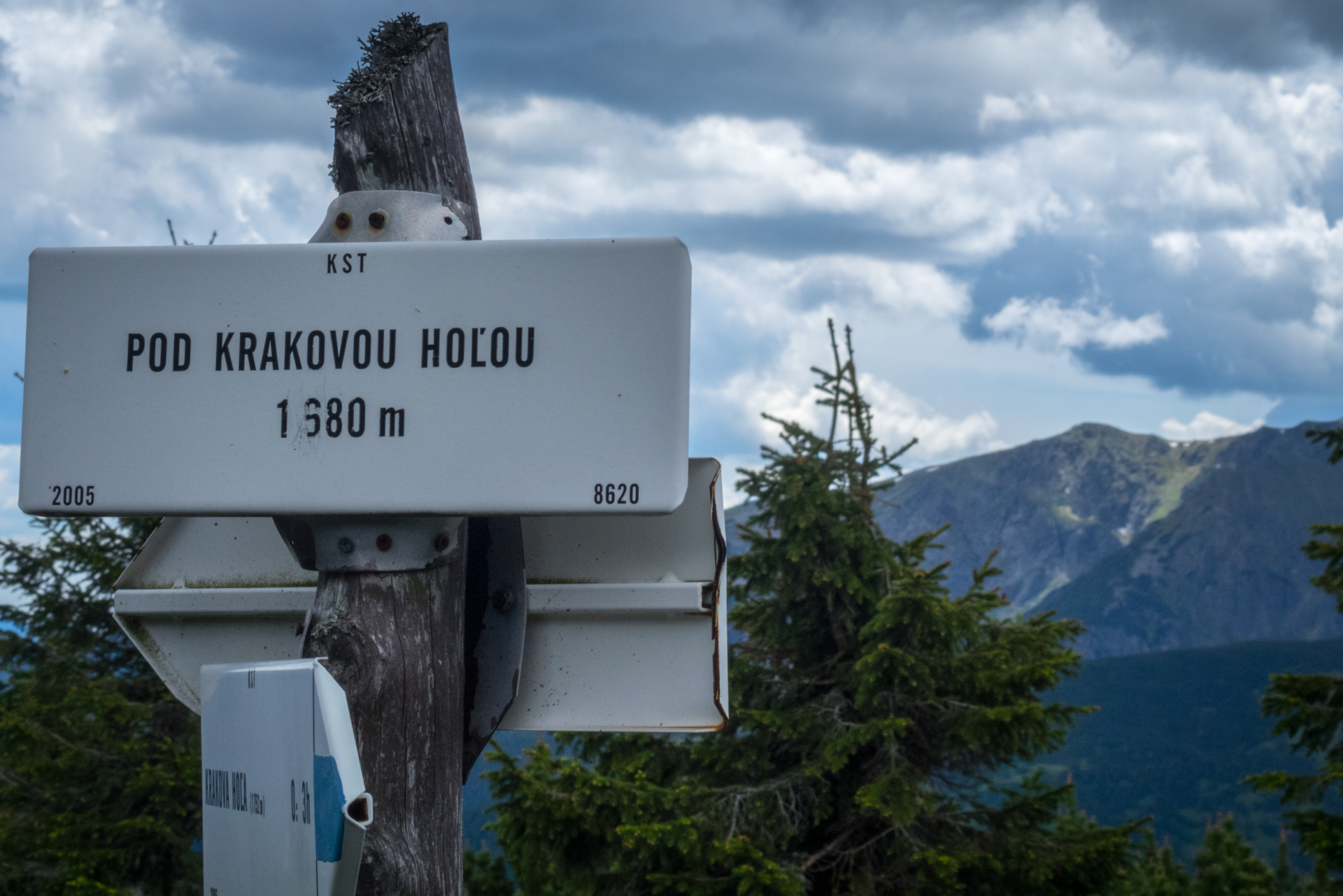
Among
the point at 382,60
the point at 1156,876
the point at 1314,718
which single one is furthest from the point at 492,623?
the point at 1156,876

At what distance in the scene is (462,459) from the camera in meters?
1.61

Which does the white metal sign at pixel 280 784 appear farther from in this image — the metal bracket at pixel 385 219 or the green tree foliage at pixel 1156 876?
the green tree foliage at pixel 1156 876

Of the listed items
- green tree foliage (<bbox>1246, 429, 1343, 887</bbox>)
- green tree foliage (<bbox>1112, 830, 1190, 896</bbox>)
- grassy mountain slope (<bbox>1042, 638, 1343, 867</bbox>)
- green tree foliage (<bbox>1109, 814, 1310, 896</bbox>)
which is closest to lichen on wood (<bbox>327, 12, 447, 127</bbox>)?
green tree foliage (<bbox>1246, 429, 1343, 887</bbox>)

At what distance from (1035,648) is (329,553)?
28.8ft

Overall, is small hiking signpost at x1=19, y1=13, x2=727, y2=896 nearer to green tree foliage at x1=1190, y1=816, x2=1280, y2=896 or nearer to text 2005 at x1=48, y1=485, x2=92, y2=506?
text 2005 at x1=48, y1=485, x2=92, y2=506

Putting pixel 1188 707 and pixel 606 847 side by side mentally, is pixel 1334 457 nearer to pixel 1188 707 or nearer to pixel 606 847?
pixel 606 847

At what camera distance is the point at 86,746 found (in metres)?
11.4

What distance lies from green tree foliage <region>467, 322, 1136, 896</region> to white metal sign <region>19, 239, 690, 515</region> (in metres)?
6.15

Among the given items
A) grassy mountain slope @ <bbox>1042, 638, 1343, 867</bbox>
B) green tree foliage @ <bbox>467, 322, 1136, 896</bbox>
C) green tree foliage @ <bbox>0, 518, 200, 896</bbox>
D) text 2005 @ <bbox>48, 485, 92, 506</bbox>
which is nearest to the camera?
text 2005 @ <bbox>48, 485, 92, 506</bbox>

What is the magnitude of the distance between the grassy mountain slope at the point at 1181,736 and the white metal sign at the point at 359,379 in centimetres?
14920

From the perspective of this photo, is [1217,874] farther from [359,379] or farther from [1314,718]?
[359,379]

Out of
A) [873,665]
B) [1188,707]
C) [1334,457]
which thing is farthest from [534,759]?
[1188,707]

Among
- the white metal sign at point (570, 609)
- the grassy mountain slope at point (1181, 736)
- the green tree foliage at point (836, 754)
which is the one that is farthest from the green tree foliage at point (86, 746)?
the grassy mountain slope at point (1181, 736)

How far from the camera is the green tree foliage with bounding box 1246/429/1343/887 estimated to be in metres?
9.00
